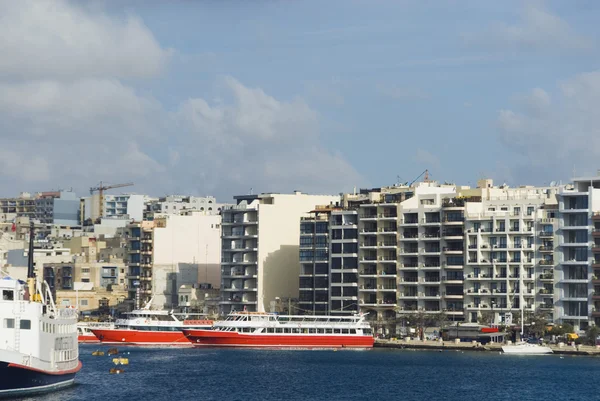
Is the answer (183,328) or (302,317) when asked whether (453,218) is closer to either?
(302,317)

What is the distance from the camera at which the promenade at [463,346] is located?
140125mm

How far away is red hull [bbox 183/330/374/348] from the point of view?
15525 cm

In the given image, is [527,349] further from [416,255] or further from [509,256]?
[416,255]

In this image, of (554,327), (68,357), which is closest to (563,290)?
(554,327)

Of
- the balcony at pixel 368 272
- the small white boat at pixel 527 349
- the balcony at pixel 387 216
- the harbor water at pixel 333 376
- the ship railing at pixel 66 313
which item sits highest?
the balcony at pixel 387 216

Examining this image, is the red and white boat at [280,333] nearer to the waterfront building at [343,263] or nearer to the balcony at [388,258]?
the waterfront building at [343,263]

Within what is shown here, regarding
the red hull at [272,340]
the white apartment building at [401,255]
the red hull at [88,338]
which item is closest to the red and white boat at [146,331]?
the red hull at [272,340]

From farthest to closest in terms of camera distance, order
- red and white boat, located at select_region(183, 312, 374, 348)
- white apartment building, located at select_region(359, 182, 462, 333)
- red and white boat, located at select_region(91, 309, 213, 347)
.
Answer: white apartment building, located at select_region(359, 182, 462, 333), red and white boat, located at select_region(91, 309, 213, 347), red and white boat, located at select_region(183, 312, 374, 348)

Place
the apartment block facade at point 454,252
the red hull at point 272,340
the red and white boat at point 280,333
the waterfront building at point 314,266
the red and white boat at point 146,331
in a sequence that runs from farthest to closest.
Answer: the waterfront building at point 314,266 < the red and white boat at point 146,331 < the red and white boat at point 280,333 < the red hull at point 272,340 < the apartment block facade at point 454,252

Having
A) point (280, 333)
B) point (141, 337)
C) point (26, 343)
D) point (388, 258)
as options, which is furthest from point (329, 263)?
point (26, 343)

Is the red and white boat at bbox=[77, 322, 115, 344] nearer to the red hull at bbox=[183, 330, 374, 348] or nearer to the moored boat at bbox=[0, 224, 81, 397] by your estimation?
the red hull at bbox=[183, 330, 374, 348]

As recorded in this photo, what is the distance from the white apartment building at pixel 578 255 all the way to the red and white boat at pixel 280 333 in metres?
24.5

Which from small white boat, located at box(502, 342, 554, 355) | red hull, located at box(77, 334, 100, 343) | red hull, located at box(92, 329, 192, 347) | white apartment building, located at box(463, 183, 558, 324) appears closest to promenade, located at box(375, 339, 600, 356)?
small white boat, located at box(502, 342, 554, 355)

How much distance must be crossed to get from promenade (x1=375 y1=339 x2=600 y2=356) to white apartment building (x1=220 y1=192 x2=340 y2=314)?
27819 mm
